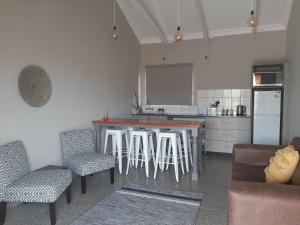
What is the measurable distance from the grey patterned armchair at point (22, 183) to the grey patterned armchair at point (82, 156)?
0.47m

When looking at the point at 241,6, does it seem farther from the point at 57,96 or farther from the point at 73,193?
the point at 73,193

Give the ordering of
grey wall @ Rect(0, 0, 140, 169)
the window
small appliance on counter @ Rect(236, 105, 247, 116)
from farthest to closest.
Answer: the window, small appliance on counter @ Rect(236, 105, 247, 116), grey wall @ Rect(0, 0, 140, 169)

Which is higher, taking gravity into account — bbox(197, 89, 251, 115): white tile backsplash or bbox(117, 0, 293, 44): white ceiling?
bbox(117, 0, 293, 44): white ceiling

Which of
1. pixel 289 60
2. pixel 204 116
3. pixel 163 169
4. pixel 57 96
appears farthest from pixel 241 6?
pixel 57 96

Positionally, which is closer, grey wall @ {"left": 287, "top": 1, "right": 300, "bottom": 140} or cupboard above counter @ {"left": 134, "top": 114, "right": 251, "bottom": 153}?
grey wall @ {"left": 287, "top": 1, "right": 300, "bottom": 140}

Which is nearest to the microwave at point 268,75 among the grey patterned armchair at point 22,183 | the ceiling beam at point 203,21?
the ceiling beam at point 203,21

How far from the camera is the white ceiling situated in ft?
16.3

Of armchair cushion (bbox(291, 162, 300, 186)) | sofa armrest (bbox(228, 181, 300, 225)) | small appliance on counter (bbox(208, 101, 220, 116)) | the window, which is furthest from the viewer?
the window

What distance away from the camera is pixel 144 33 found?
251 inches

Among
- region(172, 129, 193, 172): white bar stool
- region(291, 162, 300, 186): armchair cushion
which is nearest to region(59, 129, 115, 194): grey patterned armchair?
region(172, 129, 193, 172): white bar stool

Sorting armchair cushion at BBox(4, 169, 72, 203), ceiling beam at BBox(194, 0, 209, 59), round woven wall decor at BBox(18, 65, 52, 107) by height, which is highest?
ceiling beam at BBox(194, 0, 209, 59)

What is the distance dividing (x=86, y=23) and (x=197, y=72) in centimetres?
296

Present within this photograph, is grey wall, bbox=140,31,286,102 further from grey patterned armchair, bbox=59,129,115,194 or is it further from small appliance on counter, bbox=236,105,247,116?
Answer: grey patterned armchair, bbox=59,129,115,194

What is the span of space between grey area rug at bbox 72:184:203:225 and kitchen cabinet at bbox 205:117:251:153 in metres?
2.44
